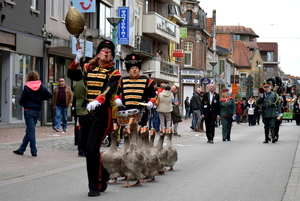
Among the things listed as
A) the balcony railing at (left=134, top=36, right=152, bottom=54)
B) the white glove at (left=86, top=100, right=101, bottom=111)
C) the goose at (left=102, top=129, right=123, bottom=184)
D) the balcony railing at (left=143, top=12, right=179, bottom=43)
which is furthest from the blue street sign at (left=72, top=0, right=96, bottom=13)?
the white glove at (left=86, top=100, right=101, bottom=111)

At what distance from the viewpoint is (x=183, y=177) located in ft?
35.0

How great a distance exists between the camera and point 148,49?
4669 centimetres

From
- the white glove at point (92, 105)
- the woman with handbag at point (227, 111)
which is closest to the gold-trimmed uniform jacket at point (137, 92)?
the white glove at point (92, 105)

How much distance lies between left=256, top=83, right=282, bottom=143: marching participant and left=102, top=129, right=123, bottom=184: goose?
38.8 feet

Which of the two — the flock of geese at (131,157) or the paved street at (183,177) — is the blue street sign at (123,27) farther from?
the flock of geese at (131,157)

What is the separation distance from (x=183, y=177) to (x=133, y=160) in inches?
70.9

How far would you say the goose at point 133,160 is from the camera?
29.9 feet

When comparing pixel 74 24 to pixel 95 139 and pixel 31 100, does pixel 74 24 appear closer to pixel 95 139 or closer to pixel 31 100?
pixel 95 139

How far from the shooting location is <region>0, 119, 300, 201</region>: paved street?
8656 mm

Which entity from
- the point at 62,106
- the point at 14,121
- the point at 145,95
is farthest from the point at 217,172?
the point at 14,121

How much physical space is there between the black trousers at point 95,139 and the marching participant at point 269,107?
12491 millimetres

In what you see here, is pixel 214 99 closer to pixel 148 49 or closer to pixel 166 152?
pixel 166 152

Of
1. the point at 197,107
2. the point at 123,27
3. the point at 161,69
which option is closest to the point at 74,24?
the point at 197,107

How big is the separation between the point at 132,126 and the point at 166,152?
1.65 meters
